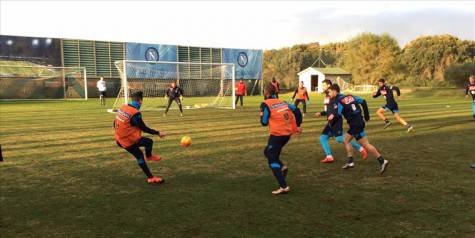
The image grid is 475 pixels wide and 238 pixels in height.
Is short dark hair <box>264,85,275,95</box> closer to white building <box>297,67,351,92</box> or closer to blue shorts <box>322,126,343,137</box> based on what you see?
blue shorts <box>322,126,343,137</box>

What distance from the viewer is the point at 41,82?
143ft

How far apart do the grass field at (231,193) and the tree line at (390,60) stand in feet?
168

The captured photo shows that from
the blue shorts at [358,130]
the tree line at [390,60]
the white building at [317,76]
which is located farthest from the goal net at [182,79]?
the tree line at [390,60]

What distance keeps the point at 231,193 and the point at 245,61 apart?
49976 millimetres

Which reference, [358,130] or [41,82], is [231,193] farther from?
[41,82]

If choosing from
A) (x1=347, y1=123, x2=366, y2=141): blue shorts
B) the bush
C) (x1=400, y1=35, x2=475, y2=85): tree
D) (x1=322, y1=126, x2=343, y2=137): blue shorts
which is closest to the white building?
the bush

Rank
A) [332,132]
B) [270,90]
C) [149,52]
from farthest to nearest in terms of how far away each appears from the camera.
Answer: [149,52] < [332,132] < [270,90]

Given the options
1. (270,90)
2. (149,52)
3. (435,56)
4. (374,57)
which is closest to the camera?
(270,90)

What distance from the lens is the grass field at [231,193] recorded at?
486 centimetres

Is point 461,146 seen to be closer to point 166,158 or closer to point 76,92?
point 166,158

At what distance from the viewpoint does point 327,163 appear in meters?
8.71

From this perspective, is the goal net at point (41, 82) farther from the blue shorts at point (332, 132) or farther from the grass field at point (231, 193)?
the blue shorts at point (332, 132)

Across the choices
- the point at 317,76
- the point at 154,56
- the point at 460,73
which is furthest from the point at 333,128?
the point at 317,76

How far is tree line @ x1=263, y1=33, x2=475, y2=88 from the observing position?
220ft
